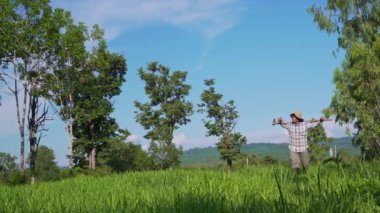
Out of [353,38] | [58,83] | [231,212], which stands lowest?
[231,212]

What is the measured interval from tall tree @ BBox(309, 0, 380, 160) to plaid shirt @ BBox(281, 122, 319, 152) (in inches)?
1142

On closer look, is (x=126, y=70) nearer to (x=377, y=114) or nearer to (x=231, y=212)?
(x=377, y=114)

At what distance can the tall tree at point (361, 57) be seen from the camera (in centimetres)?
4103

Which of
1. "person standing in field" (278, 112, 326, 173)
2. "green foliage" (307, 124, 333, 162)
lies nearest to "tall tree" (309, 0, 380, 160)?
"green foliage" (307, 124, 333, 162)

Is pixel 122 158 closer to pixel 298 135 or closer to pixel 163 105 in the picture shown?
pixel 163 105

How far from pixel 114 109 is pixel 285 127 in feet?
135

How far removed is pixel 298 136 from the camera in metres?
13.1

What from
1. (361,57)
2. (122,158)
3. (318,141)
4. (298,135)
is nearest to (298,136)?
(298,135)

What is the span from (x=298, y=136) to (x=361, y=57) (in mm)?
30085

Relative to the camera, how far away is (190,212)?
318 centimetres

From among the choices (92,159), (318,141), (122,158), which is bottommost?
(92,159)

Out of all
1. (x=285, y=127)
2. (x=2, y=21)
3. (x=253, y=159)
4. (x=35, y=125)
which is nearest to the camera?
(x=285, y=127)

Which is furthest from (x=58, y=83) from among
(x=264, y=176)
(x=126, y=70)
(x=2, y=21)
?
(x=264, y=176)

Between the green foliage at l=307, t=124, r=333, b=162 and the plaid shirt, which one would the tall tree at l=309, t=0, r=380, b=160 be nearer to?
the green foliage at l=307, t=124, r=333, b=162
